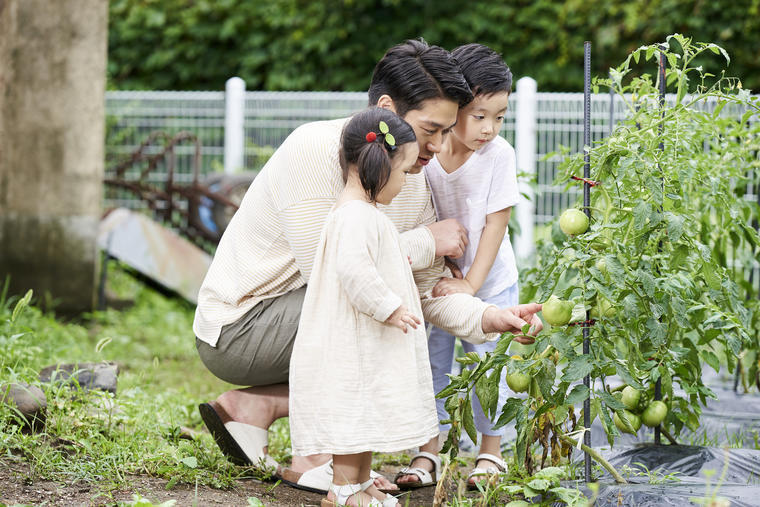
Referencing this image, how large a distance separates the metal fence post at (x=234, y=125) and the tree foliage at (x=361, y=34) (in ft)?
10.4

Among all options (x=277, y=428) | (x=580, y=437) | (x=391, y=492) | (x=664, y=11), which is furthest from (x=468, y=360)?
(x=664, y=11)

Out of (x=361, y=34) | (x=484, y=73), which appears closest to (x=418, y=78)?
(x=484, y=73)

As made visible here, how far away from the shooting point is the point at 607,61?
9.73 metres

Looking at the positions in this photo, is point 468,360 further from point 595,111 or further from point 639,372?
point 595,111

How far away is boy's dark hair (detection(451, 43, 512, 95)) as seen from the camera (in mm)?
2307

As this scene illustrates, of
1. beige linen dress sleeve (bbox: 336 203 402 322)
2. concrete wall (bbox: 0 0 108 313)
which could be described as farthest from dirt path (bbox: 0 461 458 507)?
concrete wall (bbox: 0 0 108 313)

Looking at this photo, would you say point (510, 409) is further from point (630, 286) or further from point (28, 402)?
point (28, 402)

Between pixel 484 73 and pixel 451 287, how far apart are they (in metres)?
0.57

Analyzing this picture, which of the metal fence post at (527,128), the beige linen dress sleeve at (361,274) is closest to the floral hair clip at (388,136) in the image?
the beige linen dress sleeve at (361,274)

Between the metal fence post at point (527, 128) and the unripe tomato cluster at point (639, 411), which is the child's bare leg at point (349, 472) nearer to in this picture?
the unripe tomato cluster at point (639, 411)

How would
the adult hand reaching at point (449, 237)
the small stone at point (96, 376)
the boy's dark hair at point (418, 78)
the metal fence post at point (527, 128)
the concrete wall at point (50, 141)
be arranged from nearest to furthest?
the boy's dark hair at point (418, 78), the adult hand reaching at point (449, 237), the small stone at point (96, 376), the concrete wall at point (50, 141), the metal fence post at point (527, 128)

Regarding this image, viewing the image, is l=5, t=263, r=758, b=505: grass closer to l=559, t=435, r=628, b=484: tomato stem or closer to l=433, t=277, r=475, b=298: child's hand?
l=559, t=435, r=628, b=484: tomato stem

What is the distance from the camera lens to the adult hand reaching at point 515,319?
211 cm

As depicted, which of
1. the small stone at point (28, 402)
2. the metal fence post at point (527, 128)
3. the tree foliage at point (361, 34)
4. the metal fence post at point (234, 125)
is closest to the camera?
the small stone at point (28, 402)
